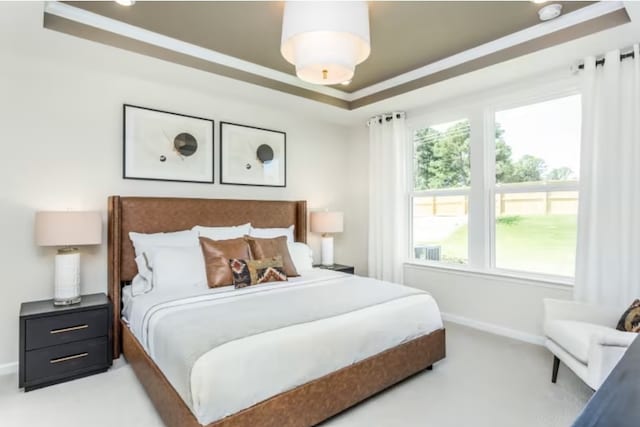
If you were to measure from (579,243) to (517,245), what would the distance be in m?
0.67

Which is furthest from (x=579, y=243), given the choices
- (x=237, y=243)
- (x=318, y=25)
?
(x=237, y=243)

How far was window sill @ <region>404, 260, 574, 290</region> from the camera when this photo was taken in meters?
3.28

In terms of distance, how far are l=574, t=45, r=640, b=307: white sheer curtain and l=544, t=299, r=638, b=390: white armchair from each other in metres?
0.36

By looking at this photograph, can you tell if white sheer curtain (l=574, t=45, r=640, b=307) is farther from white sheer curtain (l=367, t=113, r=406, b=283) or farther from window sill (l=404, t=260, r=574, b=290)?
white sheer curtain (l=367, t=113, r=406, b=283)

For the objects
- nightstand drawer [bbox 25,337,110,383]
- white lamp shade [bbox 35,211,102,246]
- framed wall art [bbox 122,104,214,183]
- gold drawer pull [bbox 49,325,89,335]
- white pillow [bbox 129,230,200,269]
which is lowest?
nightstand drawer [bbox 25,337,110,383]

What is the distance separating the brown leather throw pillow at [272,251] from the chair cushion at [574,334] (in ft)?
7.12

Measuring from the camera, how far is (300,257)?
375 centimetres

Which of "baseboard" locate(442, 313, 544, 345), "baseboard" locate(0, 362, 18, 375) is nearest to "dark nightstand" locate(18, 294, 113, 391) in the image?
"baseboard" locate(0, 362, 18, 375)

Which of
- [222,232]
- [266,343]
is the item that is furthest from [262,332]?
[222,232]

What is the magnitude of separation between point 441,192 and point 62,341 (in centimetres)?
403

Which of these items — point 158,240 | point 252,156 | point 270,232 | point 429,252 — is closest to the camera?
point 158,240

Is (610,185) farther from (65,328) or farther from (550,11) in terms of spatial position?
(65,328)

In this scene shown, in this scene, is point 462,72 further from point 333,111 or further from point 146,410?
point 146,410

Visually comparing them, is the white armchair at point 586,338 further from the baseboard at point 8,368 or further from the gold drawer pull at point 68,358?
the baseboard at point 8,368
